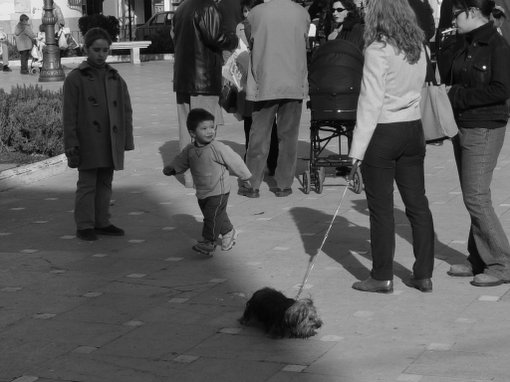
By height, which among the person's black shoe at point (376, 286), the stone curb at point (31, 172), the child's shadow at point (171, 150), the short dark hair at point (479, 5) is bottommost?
the child's shadow at point (171, 150)

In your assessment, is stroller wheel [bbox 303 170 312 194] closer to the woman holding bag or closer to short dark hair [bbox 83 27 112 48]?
short dark hair [bbox 83 27 112 48]

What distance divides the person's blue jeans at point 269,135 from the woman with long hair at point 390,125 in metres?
3.93

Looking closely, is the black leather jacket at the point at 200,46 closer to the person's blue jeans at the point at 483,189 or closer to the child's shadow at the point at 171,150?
the child's shadow at the point at 171,150

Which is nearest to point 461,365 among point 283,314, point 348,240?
point 283,314

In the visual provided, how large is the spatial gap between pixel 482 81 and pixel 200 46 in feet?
15.0

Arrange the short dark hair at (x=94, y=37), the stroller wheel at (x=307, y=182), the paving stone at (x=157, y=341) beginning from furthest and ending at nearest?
the stroller wheel at (x=307, y=182) < the short dark hair at (x=94, y=37) < the paving stone at (x=157, y=341)

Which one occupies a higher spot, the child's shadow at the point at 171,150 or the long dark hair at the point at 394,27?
the long dark hair at the point at 394,27

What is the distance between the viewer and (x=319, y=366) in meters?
5.73

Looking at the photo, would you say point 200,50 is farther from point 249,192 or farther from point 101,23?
point 101,23

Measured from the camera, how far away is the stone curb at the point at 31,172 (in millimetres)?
11914

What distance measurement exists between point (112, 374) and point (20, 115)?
8574 mm

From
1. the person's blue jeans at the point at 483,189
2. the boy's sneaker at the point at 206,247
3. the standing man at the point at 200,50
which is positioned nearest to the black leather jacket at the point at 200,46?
the standing man at the point at 200,50

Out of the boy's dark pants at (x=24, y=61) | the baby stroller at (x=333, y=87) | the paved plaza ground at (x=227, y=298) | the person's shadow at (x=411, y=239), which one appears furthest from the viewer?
the boy's dark pants at (x=24, y=61)

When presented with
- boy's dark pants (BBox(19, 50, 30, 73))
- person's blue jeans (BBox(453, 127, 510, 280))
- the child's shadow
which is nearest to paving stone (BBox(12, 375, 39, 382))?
person's blue jeans (BBox(453, 127, 510, 280))
